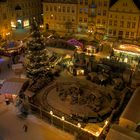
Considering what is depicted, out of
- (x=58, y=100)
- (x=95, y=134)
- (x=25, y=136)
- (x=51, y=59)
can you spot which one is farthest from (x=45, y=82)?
(x=95, y=134)

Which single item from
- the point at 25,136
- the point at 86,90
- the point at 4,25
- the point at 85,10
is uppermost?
the point at 85,10

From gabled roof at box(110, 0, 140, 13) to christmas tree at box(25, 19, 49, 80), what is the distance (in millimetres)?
22533

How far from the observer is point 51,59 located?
34250 mm

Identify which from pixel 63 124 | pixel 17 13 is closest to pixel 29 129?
pixel 63 124

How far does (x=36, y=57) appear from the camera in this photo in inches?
1158

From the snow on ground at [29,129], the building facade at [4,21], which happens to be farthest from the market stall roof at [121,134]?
the building facade at [4,21]

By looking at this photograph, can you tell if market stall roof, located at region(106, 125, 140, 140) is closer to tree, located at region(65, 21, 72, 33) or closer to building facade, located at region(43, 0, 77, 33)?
tree, located at region(65, 21, 72, 33)

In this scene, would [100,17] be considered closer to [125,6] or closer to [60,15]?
[125,6]

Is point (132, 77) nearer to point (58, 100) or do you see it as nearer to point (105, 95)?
point (105, 95)

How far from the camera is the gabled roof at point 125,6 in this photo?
43.3m

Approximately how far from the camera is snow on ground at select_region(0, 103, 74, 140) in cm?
2039

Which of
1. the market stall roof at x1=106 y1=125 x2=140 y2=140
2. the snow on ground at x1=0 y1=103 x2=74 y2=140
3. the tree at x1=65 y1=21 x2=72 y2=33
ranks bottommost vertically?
the snow on ground at x1=0 y1=103 x2=74 y2=140

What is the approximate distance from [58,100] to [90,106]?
403cm

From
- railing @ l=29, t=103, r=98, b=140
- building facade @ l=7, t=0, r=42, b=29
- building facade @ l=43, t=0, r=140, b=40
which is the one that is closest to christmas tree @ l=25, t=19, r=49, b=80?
railing @ l=29, t=103, r=98, b=140
